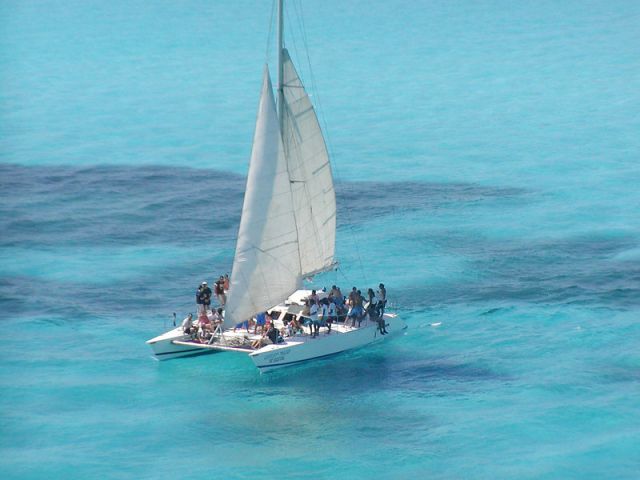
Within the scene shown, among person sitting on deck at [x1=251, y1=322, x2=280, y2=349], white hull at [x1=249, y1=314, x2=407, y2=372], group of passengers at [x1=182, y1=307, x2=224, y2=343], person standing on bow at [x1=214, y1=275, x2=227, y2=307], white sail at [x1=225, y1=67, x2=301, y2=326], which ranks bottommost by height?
white hull at [x1=249, y1=314, x2=407, y2=372]

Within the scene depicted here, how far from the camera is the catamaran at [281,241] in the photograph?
39.9 meters

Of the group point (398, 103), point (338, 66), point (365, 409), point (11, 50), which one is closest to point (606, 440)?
point (365, 409)

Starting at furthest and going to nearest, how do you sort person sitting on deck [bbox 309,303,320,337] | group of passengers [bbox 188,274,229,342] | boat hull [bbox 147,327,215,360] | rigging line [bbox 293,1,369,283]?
rigging line [bbox 293,1,369,283], boat hull [bbox 147,327,215,360], group of passengers [bbox 188,274,229,342], person sitting on deck [bbox 309,303,320,337]

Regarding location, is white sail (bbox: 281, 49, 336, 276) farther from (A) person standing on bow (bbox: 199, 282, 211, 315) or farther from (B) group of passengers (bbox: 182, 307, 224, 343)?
(B) group of passengers (bbox: 182, 307, 224, 343)

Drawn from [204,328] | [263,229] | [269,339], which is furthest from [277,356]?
[263,229]

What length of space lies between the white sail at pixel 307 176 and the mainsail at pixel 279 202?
0.10 ft

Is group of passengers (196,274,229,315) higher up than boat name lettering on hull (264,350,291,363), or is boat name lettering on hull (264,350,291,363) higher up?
group of passengers (196,274,229,315)

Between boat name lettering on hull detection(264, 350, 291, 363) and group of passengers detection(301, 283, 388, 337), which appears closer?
boat name lettering on hull detection(264, 350, 291, 363)

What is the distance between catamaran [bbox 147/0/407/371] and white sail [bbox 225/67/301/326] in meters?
0.03

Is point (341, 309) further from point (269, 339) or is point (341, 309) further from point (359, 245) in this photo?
point (359, 245)

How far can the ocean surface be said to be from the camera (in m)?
35.7

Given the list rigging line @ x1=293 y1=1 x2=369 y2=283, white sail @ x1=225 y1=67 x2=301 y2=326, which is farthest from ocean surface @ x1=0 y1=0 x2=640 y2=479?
white sail @ x1=225 y1=67 x2=301 y2=326

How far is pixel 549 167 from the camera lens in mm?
67625

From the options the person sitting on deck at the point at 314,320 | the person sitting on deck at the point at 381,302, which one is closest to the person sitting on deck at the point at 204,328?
the person sitting on deck at the point at 314,320
